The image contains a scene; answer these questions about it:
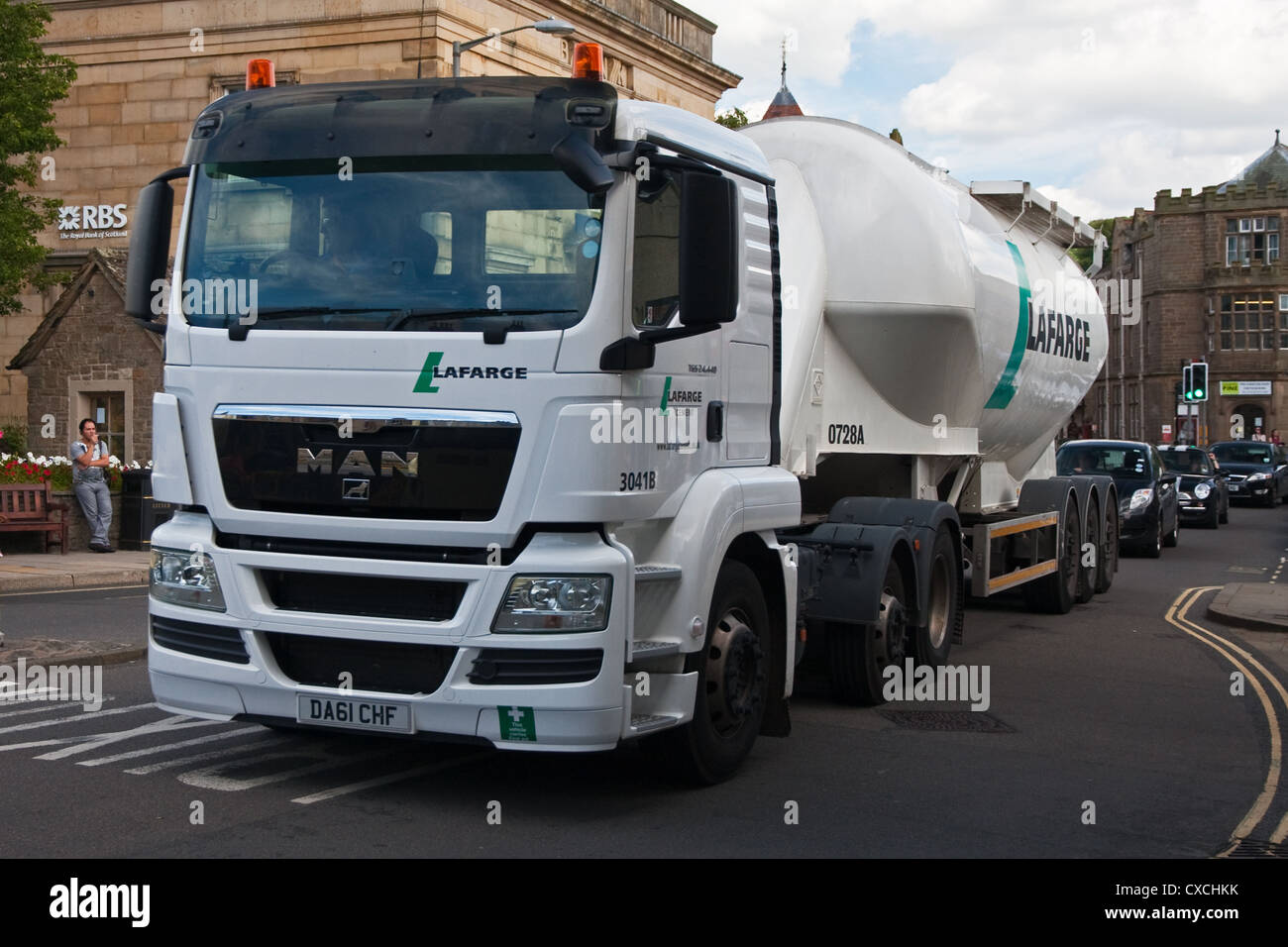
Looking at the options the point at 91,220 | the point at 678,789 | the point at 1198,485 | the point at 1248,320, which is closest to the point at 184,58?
the point at 91,220

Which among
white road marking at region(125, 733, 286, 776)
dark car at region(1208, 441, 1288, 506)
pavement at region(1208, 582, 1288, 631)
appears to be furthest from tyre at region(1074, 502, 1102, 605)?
dark car at region(1208, 441, 1288, 506)

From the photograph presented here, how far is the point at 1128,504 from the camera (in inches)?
964

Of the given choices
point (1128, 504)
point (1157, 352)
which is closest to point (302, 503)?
point (1128, 504)

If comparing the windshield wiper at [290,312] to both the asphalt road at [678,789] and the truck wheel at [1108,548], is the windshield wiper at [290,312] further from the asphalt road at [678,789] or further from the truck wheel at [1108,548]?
the truck wheel at [1108,548]

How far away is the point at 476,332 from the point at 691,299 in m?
0.92

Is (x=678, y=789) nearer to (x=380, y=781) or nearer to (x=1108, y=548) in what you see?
(x=380, y=781)

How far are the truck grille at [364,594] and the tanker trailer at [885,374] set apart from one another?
287 cm

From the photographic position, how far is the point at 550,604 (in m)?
6.27

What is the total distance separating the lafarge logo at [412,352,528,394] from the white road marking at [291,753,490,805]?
1.95 m

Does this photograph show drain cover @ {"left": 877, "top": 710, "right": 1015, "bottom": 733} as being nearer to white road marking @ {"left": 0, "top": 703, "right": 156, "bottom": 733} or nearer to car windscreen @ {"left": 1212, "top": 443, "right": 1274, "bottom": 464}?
white road marking @ {"left": 0, "top": 703, "right": 156, "bottom": 733}

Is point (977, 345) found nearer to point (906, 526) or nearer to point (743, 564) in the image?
point (906, 526)

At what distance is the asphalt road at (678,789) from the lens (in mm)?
6297

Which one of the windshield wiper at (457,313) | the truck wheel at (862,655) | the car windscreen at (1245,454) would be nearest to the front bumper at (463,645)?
the windshield wiper at (457,313)
